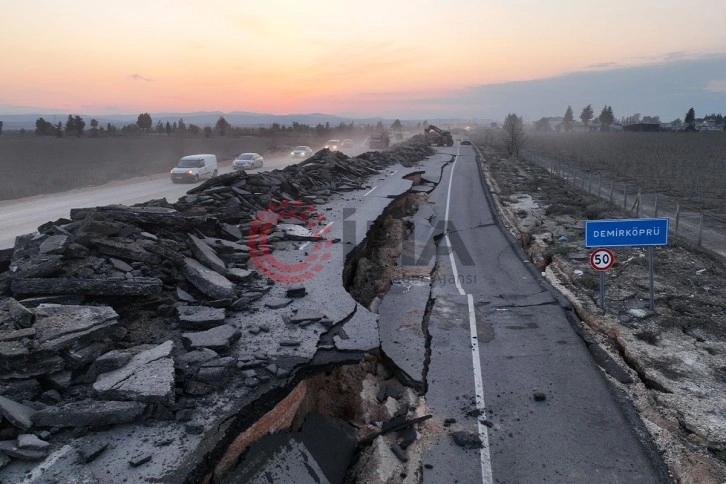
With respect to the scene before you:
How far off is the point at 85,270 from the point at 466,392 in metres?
5.89

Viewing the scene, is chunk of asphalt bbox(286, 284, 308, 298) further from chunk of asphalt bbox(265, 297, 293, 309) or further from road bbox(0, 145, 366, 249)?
road bbox(0, 145, 366, 249)

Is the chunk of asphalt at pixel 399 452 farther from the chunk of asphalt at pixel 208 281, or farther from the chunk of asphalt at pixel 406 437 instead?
the chunk of asphalt at pixel 208 281

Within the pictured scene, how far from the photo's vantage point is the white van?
1136 inches

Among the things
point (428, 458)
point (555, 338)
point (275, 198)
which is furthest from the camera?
point (275, 198)

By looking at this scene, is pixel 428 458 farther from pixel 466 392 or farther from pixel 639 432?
pixel 639 432

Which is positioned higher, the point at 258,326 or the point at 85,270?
the point at 85,270

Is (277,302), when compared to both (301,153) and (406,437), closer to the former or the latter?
(406,437)

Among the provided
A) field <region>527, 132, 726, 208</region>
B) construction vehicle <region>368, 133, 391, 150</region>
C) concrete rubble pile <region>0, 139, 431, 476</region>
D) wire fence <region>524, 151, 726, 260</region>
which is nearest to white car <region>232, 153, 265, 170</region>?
construction vehicle <region>368, 133, 391, 150</region>

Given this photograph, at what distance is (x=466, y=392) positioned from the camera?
6613 millimetres

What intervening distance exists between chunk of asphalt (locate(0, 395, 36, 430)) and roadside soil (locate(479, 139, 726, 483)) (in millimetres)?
6611

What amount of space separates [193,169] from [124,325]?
2416 cm

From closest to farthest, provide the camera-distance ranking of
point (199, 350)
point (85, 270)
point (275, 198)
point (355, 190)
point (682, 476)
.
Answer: point (682, 476), point (199, 350), point (85, 270), point (275, 198), point (355, 190)

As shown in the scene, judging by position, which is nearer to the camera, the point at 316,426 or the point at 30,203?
the point at 316,426

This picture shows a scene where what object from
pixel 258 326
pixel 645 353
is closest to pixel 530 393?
pixel 645 353
